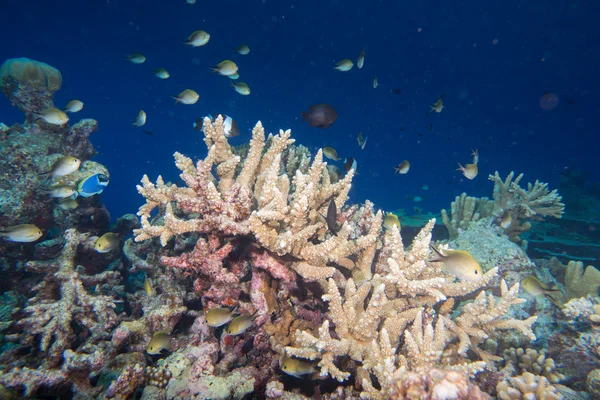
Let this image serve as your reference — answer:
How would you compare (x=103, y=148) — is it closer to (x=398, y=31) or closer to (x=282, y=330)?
(x=398, y=31)

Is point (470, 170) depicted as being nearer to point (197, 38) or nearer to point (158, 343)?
point (158, 343)

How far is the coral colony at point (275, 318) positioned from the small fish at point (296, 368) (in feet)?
0.04

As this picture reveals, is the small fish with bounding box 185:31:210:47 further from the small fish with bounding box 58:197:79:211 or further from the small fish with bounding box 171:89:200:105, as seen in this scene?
the small fish with bounding box 58:197:79:211

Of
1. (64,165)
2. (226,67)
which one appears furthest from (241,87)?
(64,165)

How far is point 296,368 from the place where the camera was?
2.58 metres

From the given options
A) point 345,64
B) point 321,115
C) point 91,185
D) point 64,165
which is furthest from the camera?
point 345,64

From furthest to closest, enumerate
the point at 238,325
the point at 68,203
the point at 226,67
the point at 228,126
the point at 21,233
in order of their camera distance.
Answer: the point at 226,67 → the point at 68,203 → the point at 228,126 → the point at 21,233 → the point at 238,325

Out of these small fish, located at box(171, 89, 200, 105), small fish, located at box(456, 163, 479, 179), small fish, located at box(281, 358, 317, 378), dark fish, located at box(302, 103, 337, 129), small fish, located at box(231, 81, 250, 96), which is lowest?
small fish, located at box(281, 358, 317, 378)

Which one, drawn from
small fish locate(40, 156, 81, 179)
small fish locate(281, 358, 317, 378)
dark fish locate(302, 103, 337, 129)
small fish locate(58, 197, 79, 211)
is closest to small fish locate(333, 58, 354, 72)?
dark fish locate(302, 103, 337, 129)

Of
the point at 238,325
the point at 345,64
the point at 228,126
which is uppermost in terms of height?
the point at 345,64

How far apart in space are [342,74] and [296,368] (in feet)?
192

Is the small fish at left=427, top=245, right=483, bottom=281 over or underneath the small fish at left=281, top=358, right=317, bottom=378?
over

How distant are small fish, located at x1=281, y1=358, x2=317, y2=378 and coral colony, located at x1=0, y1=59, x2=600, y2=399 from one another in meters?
0.01

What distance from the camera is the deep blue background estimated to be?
41.2 metres
